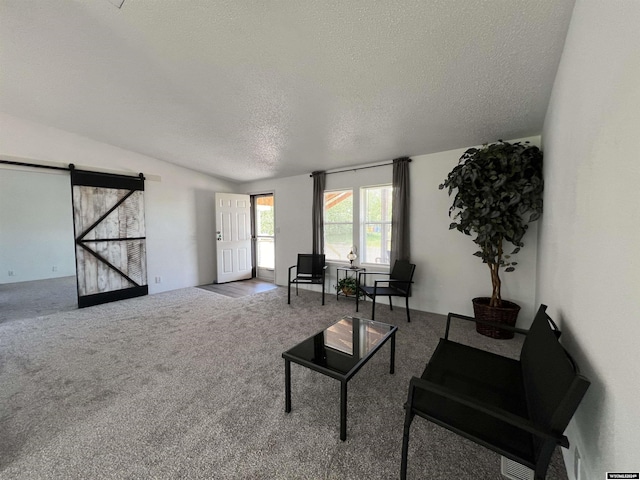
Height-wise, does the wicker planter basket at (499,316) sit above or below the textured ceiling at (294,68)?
below

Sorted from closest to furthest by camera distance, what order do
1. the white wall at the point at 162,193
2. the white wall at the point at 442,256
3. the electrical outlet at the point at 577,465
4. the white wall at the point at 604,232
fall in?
the white wall at the point at 604,232, the electrical outlet at the point at 577,465, the white wall at the point at 442,256, the white wall at the point at 162,193

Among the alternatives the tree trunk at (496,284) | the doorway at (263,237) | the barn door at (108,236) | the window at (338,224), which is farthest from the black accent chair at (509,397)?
the barn door at (108,236)

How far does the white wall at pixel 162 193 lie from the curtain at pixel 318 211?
252 centimetres

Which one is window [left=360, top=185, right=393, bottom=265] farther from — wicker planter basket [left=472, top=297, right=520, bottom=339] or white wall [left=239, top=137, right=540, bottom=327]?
wicker planter basket [left=472, top=297, right=520, bottom=339]

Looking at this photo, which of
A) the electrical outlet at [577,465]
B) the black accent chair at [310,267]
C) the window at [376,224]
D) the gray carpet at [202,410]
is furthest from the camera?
the black accent chair at [310,267]

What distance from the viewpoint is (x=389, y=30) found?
1.66 meters

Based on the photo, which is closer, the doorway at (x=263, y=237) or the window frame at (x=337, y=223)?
the window frame at (x=337, y=223)

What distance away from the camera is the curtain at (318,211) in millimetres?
4652

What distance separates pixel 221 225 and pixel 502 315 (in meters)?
5.16

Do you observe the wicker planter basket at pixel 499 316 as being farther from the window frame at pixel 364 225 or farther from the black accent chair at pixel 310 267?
the black accent chair at pixel 310 267

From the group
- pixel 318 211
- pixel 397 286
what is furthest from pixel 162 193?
pixel 397 286

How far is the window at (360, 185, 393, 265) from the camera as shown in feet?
13.6

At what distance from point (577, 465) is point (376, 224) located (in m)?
3.36

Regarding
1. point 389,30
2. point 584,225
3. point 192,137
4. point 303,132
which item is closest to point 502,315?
point 584,225
